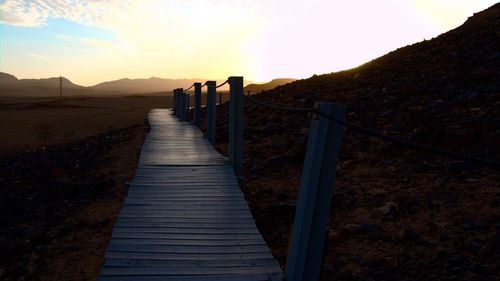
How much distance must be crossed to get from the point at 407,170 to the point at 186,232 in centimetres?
443

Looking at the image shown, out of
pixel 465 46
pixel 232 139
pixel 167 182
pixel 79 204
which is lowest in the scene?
pixel 79 204

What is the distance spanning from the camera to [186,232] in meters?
4.98

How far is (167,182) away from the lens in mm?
7070

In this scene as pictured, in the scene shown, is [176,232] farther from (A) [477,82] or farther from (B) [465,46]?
(B) [465,46]

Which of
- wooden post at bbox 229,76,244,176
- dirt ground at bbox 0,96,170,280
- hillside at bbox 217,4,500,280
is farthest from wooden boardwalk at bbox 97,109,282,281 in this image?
dirt ground at bbox 0,96,170,280

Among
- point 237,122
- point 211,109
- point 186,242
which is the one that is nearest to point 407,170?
point 237,122

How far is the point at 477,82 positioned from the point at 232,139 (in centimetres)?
677

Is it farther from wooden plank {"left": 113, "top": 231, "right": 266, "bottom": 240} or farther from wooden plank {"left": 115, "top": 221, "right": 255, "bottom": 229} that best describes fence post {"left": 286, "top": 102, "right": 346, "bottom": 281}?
wooden plank {"left": 115, "top": 221, "right": 255, "bottom": 229}

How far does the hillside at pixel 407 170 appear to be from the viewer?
198 inches

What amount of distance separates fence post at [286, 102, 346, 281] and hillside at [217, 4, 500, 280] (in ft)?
4.77

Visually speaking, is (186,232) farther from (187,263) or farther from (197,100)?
(197,100)

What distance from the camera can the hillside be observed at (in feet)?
16.5

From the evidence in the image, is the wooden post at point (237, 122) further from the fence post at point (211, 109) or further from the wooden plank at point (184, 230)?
the fence post at point (211, 109)

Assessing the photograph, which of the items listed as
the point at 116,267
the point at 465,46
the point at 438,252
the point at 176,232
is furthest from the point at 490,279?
the point at 465,46
